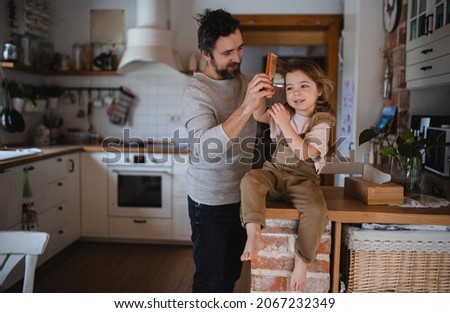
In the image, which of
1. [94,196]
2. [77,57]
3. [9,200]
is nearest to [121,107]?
[77,57]

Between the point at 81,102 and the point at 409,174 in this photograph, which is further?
the point at 81,102

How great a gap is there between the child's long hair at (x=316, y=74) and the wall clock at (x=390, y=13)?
40.6 inches

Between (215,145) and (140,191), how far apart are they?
179 cm

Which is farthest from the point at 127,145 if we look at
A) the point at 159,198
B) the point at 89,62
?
the point at 89,62

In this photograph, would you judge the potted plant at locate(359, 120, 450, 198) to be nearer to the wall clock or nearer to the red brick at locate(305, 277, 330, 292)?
the red brick at locate(305, 277, 330, 292)

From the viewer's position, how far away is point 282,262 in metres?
1.01

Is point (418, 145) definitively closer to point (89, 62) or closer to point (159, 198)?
point (159, 198)

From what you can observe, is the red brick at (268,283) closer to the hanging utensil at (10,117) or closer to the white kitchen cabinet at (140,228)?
the white kitchen cabinet at (140,228)

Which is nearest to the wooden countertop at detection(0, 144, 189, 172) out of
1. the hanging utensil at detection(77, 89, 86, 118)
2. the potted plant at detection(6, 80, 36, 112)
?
the potted plant at detection(6, 80, 36, 112)

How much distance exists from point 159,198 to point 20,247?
1801 millimetres

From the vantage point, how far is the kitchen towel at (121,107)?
314 cm

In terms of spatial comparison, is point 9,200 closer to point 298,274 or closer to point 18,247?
point 18,247

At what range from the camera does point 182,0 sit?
9.88ft

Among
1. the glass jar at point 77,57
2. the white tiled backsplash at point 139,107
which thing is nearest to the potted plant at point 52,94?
the white tiled backsplash at point 139,107
